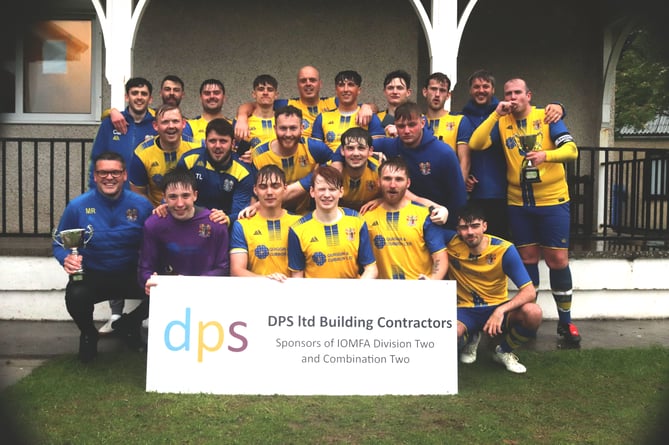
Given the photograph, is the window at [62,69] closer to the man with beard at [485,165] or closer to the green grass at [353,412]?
the green grass at [353,412]

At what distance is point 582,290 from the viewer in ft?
22.0

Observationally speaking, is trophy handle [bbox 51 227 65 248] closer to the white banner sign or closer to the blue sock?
the white banner sign

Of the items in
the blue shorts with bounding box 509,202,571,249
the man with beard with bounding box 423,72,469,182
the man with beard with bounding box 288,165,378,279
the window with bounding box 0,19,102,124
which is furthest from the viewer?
the window with bounding box 0,19,102,124

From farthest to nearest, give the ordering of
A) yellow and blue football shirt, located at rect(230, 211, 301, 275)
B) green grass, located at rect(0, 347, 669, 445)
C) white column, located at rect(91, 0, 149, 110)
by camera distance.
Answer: white column, located at rect(91, 0, 149, 110) → yellow and blue football shirt, located at rect(230, 211, 301, 275) → green grass, located at rect(0, 347, 669, 445)

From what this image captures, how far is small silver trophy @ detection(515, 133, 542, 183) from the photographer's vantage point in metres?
5.16

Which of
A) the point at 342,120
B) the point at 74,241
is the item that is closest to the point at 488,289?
the point at 342,120

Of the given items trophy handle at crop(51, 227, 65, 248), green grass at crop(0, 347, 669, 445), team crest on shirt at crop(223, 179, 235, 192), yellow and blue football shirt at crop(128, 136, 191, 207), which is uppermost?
yellow and blue football shirt at crop(128, 136, 191, 207)

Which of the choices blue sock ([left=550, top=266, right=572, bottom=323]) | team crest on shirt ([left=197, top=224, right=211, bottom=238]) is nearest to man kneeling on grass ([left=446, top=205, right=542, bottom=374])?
blue sock ([left=550, top=266, right=572, bottom=323])

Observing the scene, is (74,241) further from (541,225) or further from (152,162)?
(541,225)

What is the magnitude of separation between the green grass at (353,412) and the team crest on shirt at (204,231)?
43.1 inches

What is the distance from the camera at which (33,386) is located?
4203 millimetres

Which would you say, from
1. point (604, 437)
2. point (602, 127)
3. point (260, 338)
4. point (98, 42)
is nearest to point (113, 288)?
point (260, 338)

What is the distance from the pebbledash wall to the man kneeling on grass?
2.06 m

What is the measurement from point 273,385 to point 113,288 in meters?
1.70
